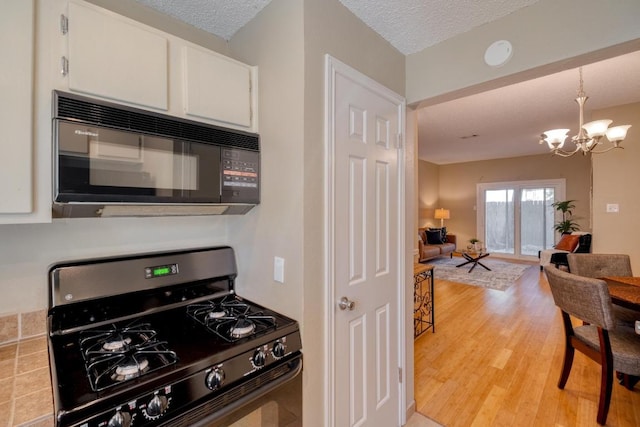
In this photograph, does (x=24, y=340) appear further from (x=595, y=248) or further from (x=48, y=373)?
(x=595, y=248)

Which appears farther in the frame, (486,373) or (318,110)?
(486,373)

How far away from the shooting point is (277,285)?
54.1 inches

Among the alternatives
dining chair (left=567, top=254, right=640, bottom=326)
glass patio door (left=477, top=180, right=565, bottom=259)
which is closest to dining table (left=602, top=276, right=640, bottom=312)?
dining chair (left=567, top=254, right=640, bottom=326)

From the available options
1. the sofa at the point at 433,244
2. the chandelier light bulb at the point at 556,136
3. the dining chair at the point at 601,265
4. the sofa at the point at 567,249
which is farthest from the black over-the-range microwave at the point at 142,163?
the sofa at the point at 433,244

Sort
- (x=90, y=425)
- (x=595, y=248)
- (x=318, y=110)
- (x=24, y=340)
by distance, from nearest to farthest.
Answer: (x=90, y=425)
(x=24, y=340)
(x=318, y=110)
(x=595, y=248)

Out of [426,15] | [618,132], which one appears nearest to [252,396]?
[426,15]

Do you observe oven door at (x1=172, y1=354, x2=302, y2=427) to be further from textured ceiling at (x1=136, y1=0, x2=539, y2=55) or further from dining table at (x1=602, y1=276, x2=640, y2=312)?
dining table at (x1=602, y1=276, x2=640, y2=312)

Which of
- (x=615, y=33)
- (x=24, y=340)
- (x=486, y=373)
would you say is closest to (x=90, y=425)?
(x=24, y=340)

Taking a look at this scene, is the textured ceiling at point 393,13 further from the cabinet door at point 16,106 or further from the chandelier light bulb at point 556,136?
the chandelier light bulb at point 556,136

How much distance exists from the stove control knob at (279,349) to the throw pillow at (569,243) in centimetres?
608

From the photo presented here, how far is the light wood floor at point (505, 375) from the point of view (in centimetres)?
197

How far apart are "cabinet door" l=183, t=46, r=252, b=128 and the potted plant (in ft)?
24.1

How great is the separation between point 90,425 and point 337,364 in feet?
3.16

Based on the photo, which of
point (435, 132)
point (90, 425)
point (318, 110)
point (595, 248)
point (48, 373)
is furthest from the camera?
point (435, 132)
